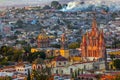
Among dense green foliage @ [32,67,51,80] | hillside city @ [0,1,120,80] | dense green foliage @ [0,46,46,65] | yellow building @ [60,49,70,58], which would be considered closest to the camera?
dense green foliage @ [32,67,51,80]

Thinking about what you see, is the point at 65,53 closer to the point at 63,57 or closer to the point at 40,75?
the point at 63,57

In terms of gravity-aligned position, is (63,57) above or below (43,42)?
above

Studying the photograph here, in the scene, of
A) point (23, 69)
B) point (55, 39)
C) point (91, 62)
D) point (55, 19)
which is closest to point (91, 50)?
point (91, 62)

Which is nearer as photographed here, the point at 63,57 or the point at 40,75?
the point at 40,75

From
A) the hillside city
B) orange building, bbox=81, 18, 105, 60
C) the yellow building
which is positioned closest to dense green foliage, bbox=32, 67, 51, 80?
the hillside city

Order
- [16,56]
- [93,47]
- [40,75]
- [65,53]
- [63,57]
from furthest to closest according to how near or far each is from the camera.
→ [65,53]
[16,56]
[93,47]
[63,57]
[40,75]

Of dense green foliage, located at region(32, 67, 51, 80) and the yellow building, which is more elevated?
dense green foliage, located at region(32, 67, 51, 80)

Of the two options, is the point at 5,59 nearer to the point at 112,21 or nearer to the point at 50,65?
the point at 50,65

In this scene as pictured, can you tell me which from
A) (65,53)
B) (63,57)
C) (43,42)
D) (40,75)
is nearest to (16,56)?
(65,53)

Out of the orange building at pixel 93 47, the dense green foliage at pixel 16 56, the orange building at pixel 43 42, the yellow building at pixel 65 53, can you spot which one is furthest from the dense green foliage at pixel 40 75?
the orange building at pixel 43 42

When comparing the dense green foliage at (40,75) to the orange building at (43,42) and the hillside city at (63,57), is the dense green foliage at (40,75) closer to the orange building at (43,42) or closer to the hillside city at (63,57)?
the hillside city at (63,57)

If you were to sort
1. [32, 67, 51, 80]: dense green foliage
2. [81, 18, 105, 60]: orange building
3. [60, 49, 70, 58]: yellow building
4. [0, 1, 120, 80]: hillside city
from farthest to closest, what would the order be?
[60, 49, 70, 58]: yellow building
[81, 18, 105, 60]: orange building
[0, 1, 120, 80]: hillside city
[32, 67, 51, 80]: dense green foliage

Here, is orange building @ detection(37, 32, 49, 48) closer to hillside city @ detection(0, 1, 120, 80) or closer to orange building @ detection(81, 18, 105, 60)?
hillside city @ detection(0, 1, 120, 80)

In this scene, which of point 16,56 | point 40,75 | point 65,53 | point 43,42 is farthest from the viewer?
point 43,42
